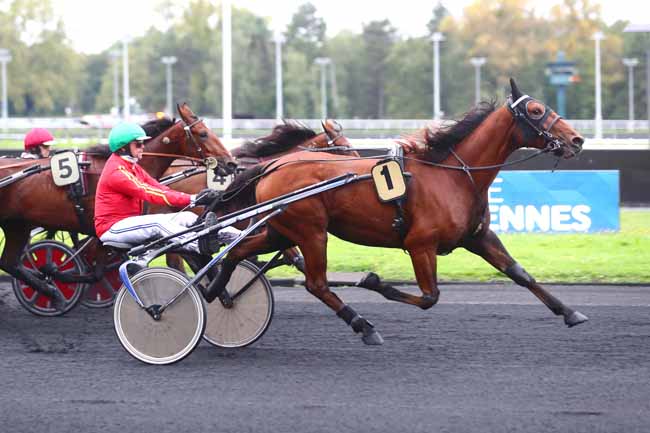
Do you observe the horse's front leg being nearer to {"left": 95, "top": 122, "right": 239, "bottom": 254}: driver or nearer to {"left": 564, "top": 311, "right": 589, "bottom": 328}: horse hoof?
{"left": 564, "top": 311, "right": 589, "bottom": 328}: horse hoof

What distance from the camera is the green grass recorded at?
11031 millimetres

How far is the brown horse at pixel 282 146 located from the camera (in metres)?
9.15

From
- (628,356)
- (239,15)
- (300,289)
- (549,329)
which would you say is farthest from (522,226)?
(239,15)

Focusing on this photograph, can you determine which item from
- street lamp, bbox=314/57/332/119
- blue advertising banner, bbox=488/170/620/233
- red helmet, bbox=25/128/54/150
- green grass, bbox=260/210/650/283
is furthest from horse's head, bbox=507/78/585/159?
street lamp, bbox=314/57/332/119

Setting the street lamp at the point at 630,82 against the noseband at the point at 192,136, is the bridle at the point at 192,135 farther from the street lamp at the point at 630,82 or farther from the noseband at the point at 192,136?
the street lamp at the point at 630,82

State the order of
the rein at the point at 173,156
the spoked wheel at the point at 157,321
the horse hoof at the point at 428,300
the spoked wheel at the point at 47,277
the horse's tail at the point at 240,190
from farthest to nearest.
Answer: the spoked wheel at the point at 47,277
the rein at the point at 173,156
the horse's tail at the point at 240,190
the horse hoof at the point at 428,300
the spoked wheel at the point at 157,321

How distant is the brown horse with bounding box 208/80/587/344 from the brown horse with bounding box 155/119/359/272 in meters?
1.89

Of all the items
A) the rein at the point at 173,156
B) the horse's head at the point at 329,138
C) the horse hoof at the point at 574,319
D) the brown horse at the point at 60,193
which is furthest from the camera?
the horse's head at the point at 329,138

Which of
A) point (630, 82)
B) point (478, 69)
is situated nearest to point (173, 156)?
point (630, 82)

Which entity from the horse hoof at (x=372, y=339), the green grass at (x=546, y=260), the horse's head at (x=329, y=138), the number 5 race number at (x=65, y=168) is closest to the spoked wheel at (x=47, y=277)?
the number 5 race number at (x=65, y=168)

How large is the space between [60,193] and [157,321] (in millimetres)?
2414

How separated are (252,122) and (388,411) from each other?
34.2 metres

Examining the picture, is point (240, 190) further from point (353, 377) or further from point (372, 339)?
point (353, 377)

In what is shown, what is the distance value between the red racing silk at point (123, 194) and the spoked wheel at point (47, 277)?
6.14ft
